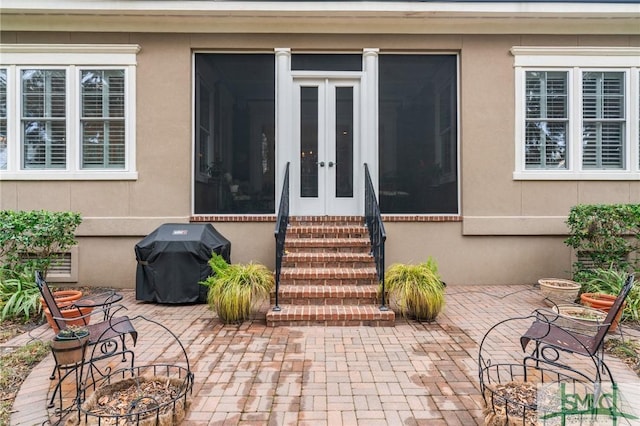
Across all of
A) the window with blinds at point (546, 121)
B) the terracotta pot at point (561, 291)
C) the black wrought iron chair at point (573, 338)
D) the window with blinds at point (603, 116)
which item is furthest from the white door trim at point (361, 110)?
the black wrought iron chair at point (573, 338)

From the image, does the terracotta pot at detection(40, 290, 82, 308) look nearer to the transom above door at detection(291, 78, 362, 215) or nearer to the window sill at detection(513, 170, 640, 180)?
the transom above door at detection(291, 78, 362, 215)

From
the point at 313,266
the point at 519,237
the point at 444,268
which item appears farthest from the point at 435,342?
the point at 519,237

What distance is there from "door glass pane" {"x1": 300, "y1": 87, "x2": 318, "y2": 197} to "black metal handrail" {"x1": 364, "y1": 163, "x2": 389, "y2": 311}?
94cm

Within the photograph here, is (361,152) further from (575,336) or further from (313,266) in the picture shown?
(575,336)

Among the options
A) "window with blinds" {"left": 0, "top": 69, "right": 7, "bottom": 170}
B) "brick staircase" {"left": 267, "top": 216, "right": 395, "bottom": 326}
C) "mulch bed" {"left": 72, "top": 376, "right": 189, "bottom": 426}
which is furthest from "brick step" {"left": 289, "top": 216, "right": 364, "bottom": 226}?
"window with blinds" {"left": 0, "top": 69, "right": 7, "bottom": 170}

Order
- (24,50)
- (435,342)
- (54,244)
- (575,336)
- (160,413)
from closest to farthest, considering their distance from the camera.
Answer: (160,413)
(575,336)
(435,342)
(54,244)
(24,50)

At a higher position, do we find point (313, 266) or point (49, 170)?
point (49, 170)

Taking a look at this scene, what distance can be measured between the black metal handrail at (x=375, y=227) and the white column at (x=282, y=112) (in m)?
1.40

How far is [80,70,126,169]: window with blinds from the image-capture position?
610 cm

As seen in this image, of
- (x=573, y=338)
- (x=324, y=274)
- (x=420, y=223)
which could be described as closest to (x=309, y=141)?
(x=420, y=223)

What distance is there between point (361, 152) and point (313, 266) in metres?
2.27

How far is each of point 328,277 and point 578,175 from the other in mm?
4632

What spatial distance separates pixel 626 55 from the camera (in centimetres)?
612

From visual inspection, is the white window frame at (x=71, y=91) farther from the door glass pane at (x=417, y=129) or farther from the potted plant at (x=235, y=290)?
the door glass pane at (x=417, y=129)
